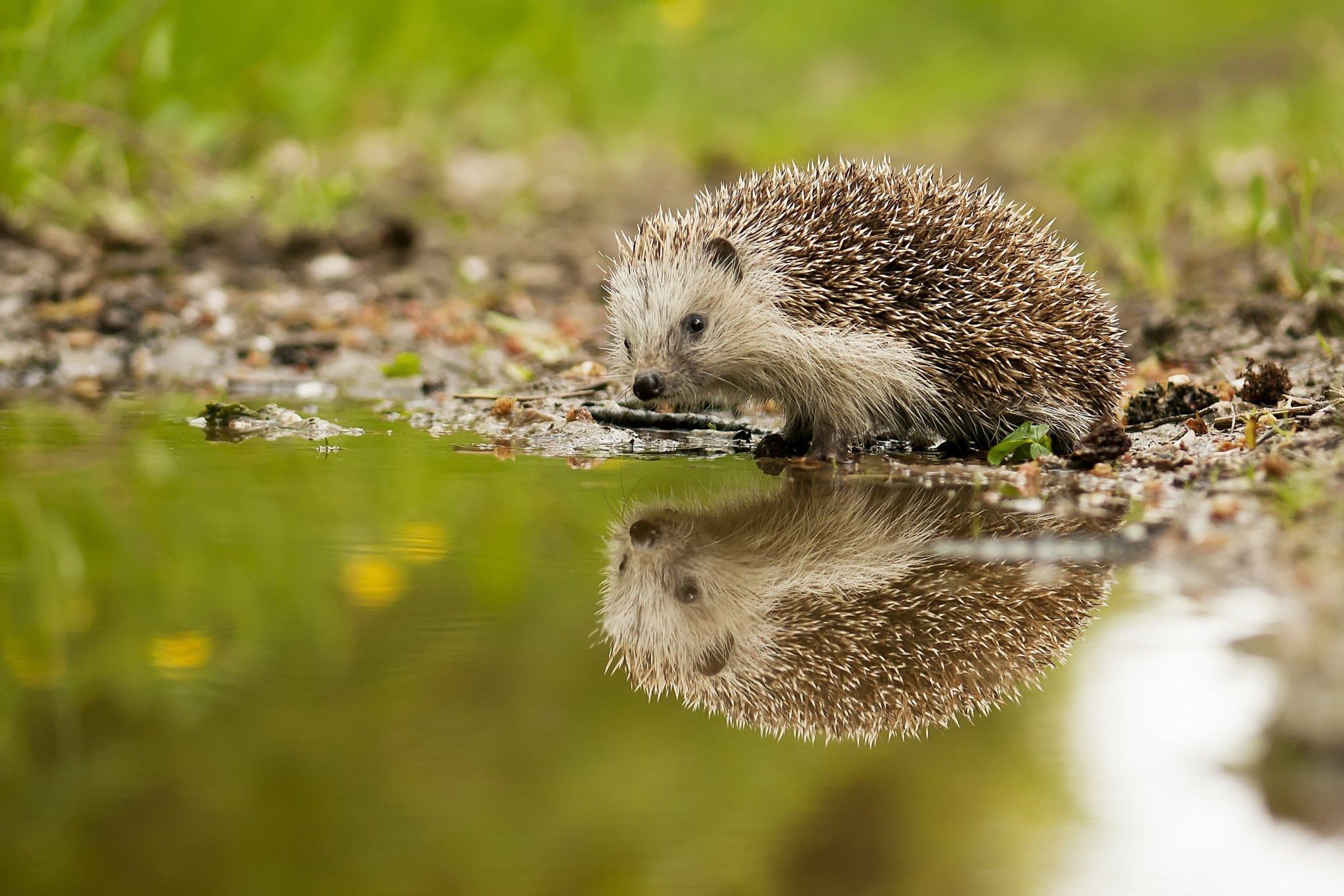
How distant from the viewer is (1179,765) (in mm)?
2311

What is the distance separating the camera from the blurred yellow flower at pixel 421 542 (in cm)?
363

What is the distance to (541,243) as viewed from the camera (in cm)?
1096

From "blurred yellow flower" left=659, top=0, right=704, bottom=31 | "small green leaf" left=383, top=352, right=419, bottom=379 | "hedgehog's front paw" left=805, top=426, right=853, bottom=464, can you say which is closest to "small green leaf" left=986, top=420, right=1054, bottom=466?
"hedgehog's front paw" left=805, top=426, right=853, bottom=464

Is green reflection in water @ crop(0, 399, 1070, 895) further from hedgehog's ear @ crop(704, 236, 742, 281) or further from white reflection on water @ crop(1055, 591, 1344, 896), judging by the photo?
hedgehog's ear @ crop(704, 236, 742, 281)

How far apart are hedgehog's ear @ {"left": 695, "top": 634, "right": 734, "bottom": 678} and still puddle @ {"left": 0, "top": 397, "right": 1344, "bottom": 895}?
1 cm

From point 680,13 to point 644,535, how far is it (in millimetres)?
13226

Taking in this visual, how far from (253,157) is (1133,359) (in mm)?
6859

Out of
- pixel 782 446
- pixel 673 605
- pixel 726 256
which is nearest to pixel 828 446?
pixel 782 446

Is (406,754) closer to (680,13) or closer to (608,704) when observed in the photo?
(608,704)

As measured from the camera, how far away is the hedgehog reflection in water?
2.78 m

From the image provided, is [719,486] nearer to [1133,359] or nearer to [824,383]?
[824,383]

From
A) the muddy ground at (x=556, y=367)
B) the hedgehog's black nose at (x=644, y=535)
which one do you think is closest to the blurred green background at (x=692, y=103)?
the muddy ground at (x=556, y=367)

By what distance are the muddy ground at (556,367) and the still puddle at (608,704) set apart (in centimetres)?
26

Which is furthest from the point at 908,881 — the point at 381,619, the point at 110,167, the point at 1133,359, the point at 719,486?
the point at 110,167
